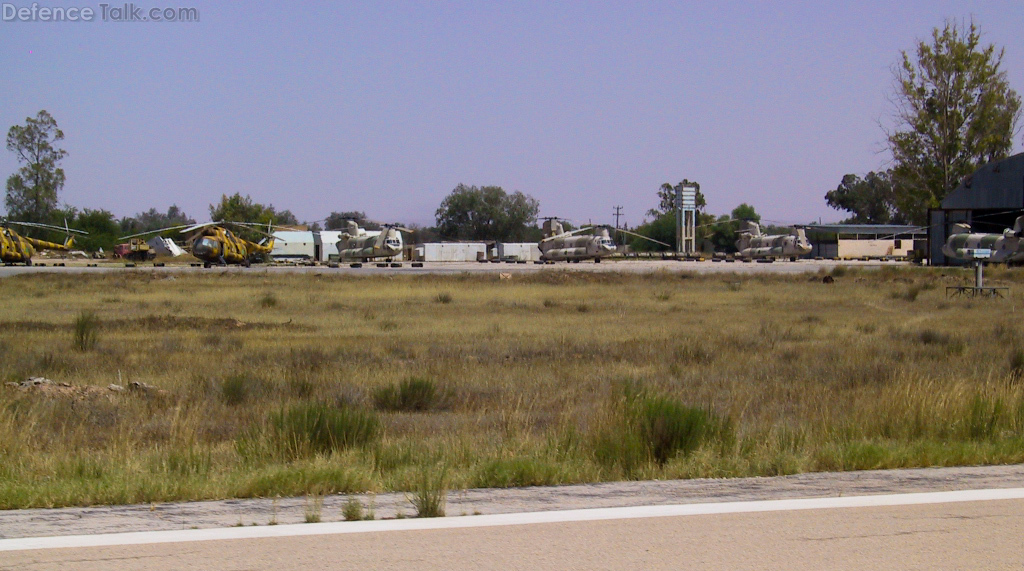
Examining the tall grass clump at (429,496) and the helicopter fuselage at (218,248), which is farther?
the helicopter fuselage at (218,248)

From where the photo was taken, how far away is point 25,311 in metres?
28.1

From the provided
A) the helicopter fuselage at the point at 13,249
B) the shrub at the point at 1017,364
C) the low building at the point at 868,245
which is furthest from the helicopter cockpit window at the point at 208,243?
the low building at the point at 868,245

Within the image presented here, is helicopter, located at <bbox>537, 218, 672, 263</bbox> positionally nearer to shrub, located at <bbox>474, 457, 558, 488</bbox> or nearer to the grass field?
the grass field

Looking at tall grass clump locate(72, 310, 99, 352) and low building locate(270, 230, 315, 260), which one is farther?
low building locate(270, 230, 315, 260)

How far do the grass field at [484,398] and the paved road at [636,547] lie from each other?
1.46 metres

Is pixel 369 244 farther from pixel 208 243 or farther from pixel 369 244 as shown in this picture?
pixel 208 243

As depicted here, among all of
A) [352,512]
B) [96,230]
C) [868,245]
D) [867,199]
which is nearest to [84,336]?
[352,512]

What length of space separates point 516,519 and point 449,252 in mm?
92294

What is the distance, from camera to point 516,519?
6.06 metres

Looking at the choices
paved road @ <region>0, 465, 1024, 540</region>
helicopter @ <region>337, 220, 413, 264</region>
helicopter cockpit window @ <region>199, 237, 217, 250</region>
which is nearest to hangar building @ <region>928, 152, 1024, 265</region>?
helicopter @ <region>337, 220, 413, 264</region>

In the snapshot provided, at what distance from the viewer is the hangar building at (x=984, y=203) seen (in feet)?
177

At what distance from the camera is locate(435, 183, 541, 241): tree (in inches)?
6009

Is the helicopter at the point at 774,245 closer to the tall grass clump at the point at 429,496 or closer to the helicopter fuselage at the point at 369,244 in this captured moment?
the helicopter fuselage at the point at 369,244

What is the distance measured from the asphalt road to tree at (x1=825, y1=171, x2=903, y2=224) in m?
156
